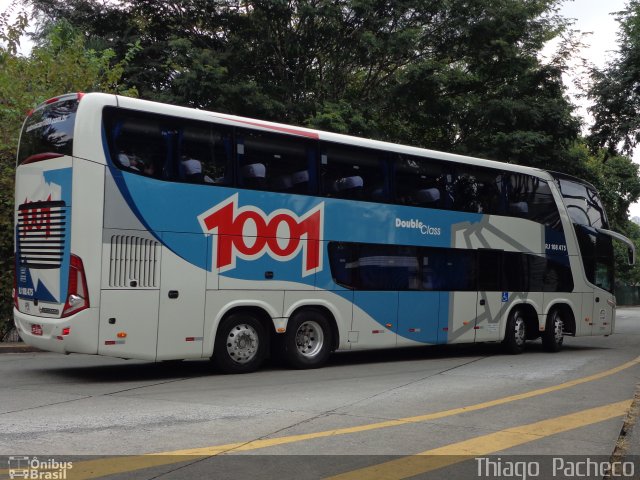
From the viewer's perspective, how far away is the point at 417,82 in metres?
24.1

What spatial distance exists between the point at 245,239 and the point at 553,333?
8966 mm

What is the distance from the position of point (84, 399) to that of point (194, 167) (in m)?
3.75

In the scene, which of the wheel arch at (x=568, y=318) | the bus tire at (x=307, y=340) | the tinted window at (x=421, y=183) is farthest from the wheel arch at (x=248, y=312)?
the wheel arch at (x=568, y=318)

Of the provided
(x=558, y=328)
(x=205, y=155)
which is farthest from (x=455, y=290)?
(x=205, y=155)

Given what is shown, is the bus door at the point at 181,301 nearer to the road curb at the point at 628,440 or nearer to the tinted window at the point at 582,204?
the road curb at the point at 628,440

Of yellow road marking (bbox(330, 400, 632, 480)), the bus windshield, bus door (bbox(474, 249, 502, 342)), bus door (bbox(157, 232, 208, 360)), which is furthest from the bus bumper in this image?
the bus windshield

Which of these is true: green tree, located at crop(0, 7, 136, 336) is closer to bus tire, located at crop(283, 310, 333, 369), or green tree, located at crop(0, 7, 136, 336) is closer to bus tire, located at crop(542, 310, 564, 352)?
bus tire, located at crop(283, 310, 333, 369)

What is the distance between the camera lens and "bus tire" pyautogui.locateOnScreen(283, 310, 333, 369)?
1240cm

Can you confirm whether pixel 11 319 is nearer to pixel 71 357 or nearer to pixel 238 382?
pixel 71 357

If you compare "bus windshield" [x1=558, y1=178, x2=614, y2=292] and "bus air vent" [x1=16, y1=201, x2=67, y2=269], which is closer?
"bus air vent" [x1=16, y1=201, x2=67, y2=269]

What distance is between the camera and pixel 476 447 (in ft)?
22.0

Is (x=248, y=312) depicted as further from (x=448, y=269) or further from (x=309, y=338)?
(x=448, y=269)

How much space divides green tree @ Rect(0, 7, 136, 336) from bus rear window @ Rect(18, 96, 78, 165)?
15.3 feet

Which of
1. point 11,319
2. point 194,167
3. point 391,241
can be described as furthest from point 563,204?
point 11,319
